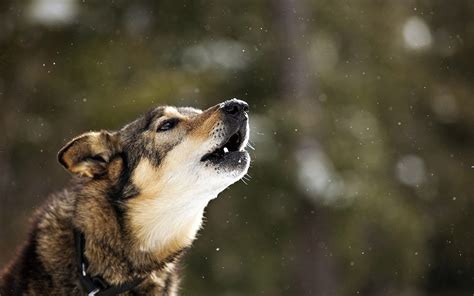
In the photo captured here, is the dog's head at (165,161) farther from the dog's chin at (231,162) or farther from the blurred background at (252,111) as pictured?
the blurred background at (252,111)

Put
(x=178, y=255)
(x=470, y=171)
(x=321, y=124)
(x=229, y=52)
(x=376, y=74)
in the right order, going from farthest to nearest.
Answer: (x=470, y=171), (x=376, y=74), (x=229, y=52), (x=321, y=124), (x=178, y=255)

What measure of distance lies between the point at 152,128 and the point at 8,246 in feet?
36.7

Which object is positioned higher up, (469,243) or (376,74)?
(376,74)

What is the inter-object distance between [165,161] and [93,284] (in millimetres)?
999

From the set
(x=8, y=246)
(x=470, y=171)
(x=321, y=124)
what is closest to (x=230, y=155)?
(x=321, y=124)

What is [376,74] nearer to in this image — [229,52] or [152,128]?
[229,52]

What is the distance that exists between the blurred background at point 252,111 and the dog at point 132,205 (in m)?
9.39

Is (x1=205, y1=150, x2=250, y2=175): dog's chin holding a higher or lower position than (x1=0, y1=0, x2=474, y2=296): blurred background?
higher

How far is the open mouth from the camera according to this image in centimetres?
577

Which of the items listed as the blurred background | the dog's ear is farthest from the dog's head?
the blurred background

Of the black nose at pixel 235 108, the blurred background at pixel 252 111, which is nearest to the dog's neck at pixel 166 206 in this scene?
the black nose at pixel 235 108

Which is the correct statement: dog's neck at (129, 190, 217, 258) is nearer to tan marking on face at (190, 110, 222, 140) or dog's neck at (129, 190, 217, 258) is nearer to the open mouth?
the open mouth

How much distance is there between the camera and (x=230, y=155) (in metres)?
5.72

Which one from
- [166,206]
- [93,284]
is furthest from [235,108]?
[93,284]
